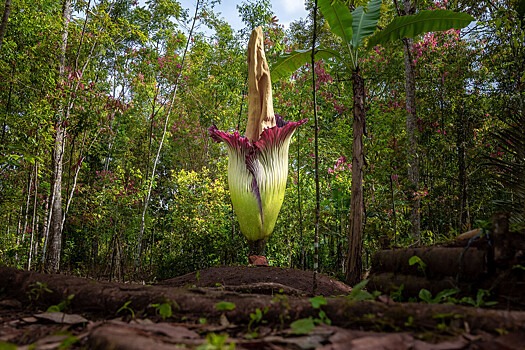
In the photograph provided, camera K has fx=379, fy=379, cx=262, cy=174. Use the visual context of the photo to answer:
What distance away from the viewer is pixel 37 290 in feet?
6.11

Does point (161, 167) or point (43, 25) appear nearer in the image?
point (43, 25)

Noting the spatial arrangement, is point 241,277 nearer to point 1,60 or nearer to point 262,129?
point 262,129

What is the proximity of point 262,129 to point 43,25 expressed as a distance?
352 cm

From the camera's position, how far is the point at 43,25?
536cm

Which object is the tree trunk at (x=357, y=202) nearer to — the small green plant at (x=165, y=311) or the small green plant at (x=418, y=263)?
the small green plant at (x=418, y=263)

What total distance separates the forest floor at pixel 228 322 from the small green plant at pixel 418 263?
1.24 ft

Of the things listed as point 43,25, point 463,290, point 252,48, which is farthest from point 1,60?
point 463,290

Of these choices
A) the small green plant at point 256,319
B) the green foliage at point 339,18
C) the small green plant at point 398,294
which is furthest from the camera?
the green foliage at point 339,18

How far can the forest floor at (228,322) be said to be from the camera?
1.09 metres

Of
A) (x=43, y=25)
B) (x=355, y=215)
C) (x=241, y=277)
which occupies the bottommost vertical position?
(x=241, y=277)

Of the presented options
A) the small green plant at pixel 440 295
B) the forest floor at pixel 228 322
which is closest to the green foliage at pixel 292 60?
the small green plant at pixel 440 295

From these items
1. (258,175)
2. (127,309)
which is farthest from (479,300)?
(258,175)

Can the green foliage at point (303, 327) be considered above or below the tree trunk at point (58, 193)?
below

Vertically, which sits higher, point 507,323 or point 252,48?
point 252,48
